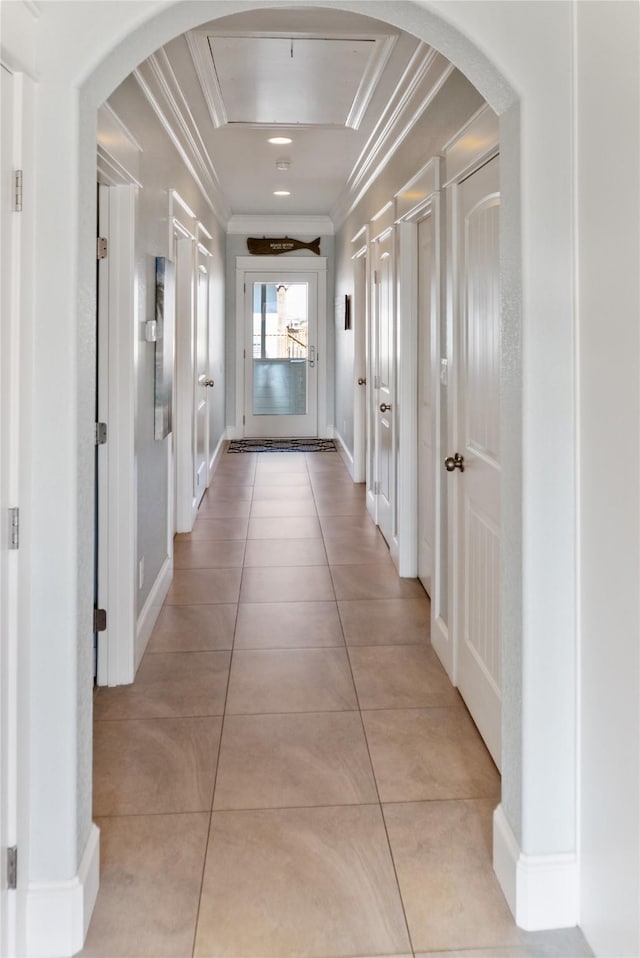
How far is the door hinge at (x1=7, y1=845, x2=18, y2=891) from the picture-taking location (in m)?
1.54

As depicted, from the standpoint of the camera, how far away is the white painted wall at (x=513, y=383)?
154 centimetres

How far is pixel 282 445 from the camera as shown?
9141mm

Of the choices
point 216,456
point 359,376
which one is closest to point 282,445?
point 216,456

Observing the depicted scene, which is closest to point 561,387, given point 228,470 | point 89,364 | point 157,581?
point 89,364

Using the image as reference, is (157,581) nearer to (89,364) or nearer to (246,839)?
(246,839)

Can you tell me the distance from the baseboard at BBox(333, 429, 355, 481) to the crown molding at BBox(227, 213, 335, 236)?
2.45 m

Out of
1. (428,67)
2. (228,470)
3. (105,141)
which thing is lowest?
(228,470)

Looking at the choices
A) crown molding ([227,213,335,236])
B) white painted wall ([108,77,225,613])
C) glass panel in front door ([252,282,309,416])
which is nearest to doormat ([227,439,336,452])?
glass panel in front door ([252,282,309,416])

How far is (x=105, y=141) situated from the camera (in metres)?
2.49

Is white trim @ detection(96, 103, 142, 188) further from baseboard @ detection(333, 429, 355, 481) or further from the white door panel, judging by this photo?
baseboard @ detection(333, 429, 355, 481)

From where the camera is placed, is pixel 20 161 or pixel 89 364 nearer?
pixel 20 161

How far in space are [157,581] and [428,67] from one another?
267 centimetres

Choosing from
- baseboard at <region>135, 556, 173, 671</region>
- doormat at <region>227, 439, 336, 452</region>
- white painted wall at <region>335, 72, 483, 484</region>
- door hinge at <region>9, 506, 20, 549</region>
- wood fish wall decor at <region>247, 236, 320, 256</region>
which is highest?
wood fish wall decor at <region>247, 236, 320, 256</region>

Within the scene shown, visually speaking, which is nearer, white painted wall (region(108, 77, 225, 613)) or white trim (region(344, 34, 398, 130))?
white painted wall (region(108, 77, 225, 613))
